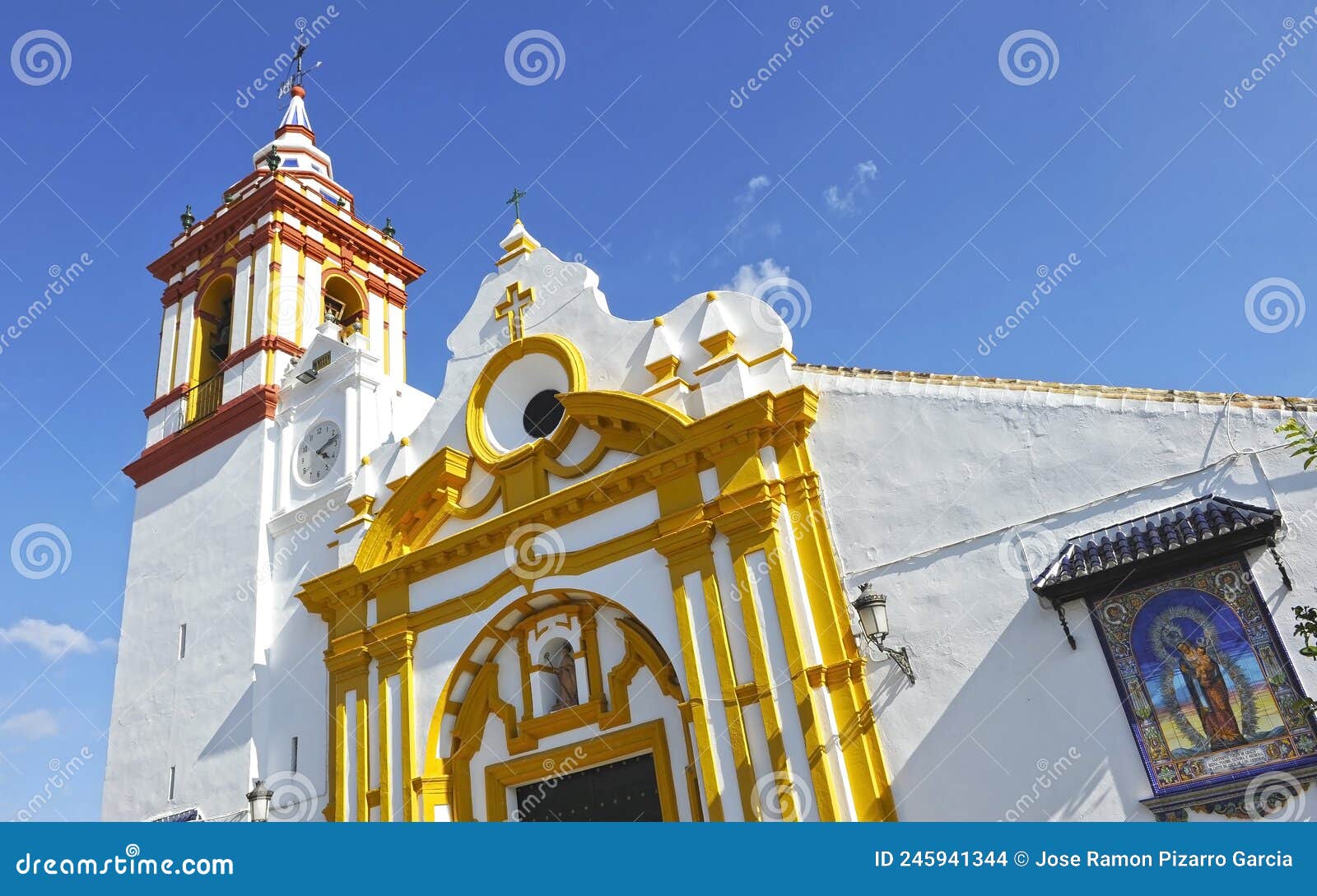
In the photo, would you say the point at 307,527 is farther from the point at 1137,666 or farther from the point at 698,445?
the point at 1137,666

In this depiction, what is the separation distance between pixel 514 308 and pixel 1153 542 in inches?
334

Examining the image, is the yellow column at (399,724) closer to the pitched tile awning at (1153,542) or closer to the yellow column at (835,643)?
the yellow column at (835,643)

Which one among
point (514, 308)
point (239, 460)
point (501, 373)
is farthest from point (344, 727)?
point (514, 308)

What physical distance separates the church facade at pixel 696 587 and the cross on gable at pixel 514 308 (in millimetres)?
37

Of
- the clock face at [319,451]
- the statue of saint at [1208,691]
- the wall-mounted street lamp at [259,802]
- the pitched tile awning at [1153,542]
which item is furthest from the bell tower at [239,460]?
the statue of saint at [1208,691]

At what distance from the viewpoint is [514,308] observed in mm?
13680

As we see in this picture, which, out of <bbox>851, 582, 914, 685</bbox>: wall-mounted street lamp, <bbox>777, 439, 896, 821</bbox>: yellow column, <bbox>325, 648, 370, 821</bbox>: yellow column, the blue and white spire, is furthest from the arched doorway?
the blue and white spire

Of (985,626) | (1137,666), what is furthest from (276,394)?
(1137,666)

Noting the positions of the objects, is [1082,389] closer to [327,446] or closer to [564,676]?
[564,676]

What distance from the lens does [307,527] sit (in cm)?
1429

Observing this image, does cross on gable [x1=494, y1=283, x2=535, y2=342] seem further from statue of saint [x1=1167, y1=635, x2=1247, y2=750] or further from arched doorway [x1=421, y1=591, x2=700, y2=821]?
statue of saint [x1=1167, y1=635, x2=1247, y2=750]

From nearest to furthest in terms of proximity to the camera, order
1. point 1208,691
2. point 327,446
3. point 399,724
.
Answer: point 1208,691 → point 399,724 → point 327,446

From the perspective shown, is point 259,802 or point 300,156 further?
point 300,156

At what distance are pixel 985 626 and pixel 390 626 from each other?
7076 mm
